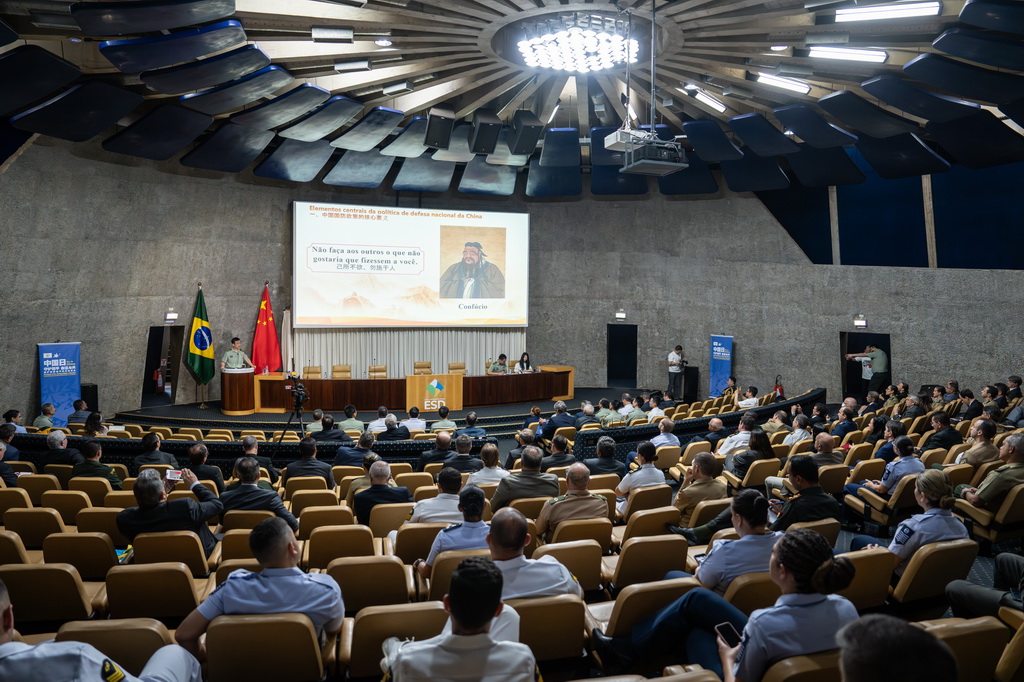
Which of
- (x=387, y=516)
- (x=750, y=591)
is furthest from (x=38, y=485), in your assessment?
(x=750, y=591)

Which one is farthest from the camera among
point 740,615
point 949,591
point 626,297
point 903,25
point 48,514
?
point 626,297

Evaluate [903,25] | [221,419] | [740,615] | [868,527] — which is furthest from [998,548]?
[221,419]

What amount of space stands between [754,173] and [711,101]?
10.4 feet

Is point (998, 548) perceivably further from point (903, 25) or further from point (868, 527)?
point (903, 25)

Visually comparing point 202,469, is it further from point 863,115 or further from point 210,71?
point 863,115

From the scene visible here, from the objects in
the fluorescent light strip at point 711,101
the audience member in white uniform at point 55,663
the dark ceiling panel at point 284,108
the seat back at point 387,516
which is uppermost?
the fluorescent light strip at point 711,101

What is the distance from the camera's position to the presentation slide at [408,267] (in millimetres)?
14891

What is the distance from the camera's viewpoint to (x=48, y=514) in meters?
4.50

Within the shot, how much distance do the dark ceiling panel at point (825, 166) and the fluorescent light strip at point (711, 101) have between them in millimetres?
2166

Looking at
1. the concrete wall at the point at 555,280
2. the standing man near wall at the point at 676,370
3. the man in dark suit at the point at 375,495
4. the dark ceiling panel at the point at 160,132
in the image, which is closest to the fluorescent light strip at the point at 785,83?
the concrete wall at the point at 555,280

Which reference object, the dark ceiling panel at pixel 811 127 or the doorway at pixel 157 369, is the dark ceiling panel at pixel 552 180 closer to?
the dark ceiling panel at pixel 811 127

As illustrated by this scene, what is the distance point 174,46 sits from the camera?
24.9ft

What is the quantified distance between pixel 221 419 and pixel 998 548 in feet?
38.6

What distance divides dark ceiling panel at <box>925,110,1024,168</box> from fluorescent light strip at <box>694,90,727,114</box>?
305cm
